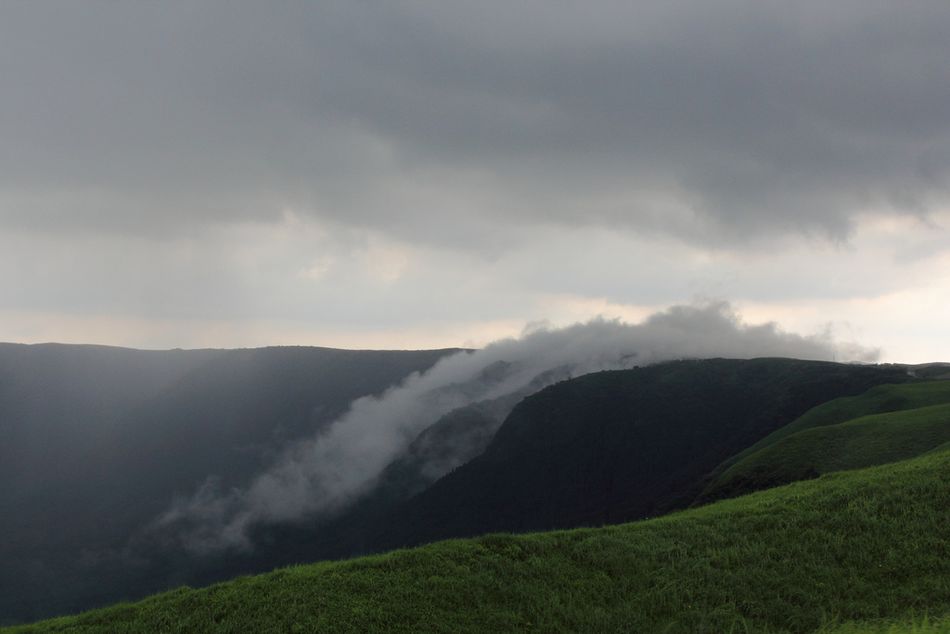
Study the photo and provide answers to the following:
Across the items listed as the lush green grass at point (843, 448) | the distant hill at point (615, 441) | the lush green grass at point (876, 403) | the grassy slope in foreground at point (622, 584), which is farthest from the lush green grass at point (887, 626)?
the distant hill at point (615, 441)

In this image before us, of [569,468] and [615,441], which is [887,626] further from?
[615,441]

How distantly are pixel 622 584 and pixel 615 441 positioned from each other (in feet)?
456

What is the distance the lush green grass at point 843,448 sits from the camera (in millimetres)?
47281

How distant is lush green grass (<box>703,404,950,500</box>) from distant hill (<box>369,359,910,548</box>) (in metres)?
49.5

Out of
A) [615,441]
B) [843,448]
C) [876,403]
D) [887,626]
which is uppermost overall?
[876,403]

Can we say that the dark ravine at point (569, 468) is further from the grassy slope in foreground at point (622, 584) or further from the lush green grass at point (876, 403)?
the grassy slope in foreground at point (622, 584)

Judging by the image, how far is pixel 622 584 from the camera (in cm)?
2050

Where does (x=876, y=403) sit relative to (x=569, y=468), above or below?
above

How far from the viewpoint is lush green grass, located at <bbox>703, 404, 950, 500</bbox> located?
155 feet

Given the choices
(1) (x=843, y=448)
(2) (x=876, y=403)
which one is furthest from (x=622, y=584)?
(2) (x=876, y=403)

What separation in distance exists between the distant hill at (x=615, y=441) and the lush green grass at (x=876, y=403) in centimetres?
2604

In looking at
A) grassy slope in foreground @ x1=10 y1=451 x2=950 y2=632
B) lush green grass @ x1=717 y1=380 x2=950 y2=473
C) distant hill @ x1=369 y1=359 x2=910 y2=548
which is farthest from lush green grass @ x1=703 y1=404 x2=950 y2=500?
distant hill @ x1=369 y1=359 x2=910 y2=548

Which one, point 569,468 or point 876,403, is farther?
point 569,468

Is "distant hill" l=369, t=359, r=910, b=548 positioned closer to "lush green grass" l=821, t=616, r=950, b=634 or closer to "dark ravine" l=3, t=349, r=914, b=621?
"dark ravine" l=3, t=349, r=914, b=621
